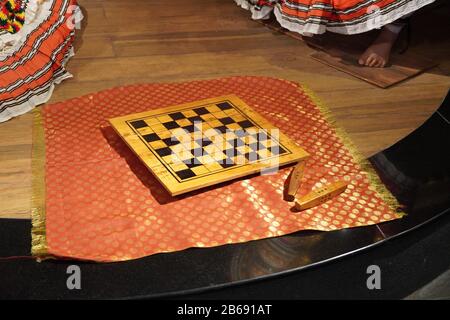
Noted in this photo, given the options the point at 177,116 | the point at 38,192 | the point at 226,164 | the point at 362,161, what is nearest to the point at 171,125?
the point at 177,116

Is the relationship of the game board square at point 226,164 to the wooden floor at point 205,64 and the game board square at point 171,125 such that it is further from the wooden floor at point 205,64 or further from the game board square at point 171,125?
the wooden floor at point 205,64

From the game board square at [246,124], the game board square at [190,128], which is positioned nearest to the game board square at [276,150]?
the game board square at [246,124]

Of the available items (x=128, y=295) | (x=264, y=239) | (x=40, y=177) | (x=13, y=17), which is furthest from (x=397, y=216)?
(x=13, y=17)

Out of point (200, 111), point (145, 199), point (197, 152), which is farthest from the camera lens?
point (200, 111)

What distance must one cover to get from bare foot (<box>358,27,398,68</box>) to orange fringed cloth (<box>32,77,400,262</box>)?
58 centimetres

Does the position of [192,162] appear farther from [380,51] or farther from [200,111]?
[380,51]

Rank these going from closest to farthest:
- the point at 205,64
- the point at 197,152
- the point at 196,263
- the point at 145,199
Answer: the point at 196,263
the point at 145,199
the point at 197,152
the point at 205,64

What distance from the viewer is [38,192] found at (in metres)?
1.70

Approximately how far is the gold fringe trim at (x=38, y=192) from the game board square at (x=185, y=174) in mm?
388

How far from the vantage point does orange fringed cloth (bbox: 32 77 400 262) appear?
5.08 ft

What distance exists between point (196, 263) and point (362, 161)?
70cm

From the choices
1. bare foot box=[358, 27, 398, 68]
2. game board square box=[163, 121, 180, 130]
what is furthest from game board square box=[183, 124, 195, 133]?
bare foot box=[358, 27, 398, 68]

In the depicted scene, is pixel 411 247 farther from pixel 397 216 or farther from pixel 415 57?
pixel 415 57

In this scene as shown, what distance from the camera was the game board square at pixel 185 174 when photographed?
5.50ft
